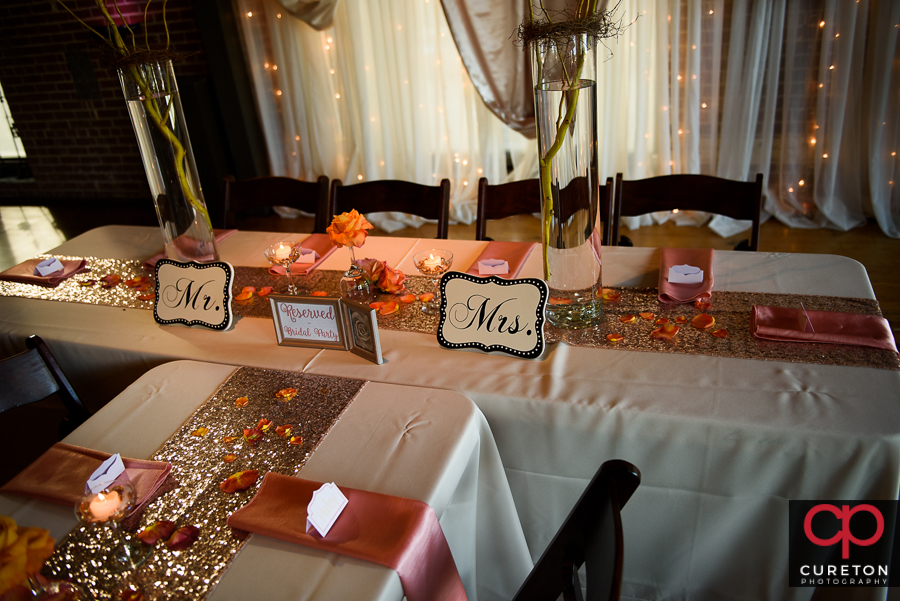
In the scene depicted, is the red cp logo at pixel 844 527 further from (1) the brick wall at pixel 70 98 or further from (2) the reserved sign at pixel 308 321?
(1) the brick wall at pixel 70 98

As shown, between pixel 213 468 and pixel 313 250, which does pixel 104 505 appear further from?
pixel 313 250

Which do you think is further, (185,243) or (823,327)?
(185,243)

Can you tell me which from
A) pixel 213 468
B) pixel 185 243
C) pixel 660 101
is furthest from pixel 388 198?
pixel 660 101

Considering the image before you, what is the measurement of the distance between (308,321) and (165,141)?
2.34 ft

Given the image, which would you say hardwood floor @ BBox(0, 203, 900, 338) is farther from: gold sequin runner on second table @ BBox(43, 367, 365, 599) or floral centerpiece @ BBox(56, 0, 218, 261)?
gold sequin runner on second table @ BBox(43, 367, 365, 599)

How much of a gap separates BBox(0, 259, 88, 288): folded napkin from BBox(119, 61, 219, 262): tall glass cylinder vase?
15.9 inches

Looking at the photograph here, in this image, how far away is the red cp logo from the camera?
3.29 ft

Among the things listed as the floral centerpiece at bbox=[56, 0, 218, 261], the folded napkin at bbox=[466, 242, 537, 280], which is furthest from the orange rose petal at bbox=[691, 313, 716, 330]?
the floral centerpiece at bbox=[56, 0, 218, 261]

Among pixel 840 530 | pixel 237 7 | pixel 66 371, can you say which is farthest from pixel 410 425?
pixel 237 7

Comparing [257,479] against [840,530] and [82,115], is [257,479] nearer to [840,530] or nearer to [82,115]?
[840,530]

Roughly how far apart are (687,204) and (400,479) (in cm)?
141

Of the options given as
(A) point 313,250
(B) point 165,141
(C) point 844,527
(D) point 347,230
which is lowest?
(C) point 844,527

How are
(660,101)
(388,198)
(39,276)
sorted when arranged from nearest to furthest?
1. (39,276)
2. (388,198)
3. (660,101)

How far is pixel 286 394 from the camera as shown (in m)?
1.22
